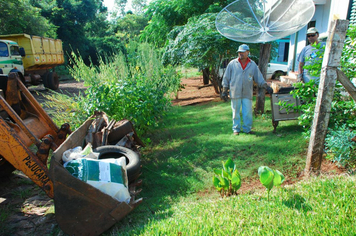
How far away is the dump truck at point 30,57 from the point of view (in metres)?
14.0

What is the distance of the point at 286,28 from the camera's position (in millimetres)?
5738

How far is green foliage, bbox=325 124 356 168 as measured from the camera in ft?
12.5

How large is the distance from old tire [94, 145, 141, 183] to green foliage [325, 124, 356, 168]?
8.95 ft

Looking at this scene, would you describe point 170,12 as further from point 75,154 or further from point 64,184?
point 64,184

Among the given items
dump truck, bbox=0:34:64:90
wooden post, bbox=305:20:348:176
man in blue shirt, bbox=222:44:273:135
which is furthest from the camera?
dump truck, bbox=0:34:64:90

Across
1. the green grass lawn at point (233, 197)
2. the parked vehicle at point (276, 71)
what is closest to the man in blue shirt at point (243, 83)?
the green grass lawn at point (233, 197)

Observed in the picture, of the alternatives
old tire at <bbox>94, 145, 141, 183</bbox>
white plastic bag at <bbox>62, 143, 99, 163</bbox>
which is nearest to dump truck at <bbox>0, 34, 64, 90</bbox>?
old tire at <bbox>94, 145, 141, 183</bbox>

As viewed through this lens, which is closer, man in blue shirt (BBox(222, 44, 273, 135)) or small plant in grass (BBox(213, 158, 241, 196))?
small plant in grass (BBox(213, 158, 241, 196))

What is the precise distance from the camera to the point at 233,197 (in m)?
3.41

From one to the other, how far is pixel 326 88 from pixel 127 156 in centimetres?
289

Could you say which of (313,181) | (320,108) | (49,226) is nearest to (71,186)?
(49,226)

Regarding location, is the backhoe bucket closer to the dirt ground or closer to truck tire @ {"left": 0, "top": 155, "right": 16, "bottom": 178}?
the dirt ground

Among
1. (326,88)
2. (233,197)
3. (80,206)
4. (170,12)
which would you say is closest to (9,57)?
(170,12)

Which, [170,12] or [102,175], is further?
[170,12]
